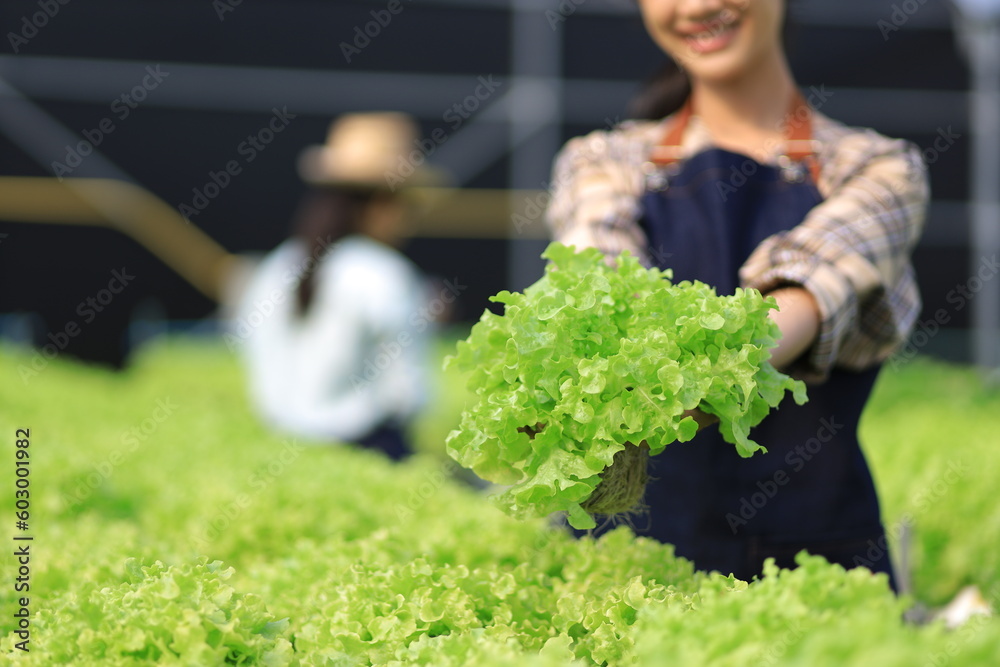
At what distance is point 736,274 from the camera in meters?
2.35

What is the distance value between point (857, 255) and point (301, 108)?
10.0 metres

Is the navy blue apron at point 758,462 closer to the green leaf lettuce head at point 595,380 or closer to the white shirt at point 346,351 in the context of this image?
the green leaf lettuce head at point 595,380

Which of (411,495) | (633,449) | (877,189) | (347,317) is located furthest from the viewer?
(347,317)

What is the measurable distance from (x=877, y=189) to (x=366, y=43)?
9.90 metres

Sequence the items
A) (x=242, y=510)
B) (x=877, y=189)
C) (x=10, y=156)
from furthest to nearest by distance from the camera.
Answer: (x=10, y=156) < (x=242, y=510) < (x=877, y=189)

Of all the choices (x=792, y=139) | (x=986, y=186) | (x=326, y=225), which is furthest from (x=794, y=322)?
(x=986, y=186)

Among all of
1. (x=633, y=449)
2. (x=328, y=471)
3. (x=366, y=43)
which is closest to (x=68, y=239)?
(x=366, y=43)

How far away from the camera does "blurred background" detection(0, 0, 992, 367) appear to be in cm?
→ 1105

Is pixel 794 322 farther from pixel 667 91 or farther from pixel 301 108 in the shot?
pixel 301 108

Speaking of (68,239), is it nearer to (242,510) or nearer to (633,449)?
(242,510)

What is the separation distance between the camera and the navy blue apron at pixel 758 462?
237cm

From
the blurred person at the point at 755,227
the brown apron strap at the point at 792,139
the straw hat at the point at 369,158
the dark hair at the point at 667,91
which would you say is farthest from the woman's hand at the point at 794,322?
the straw hat at the point at 369,158

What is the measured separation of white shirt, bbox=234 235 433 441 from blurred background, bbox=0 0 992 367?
20.4 feet

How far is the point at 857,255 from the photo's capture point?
210 cm
